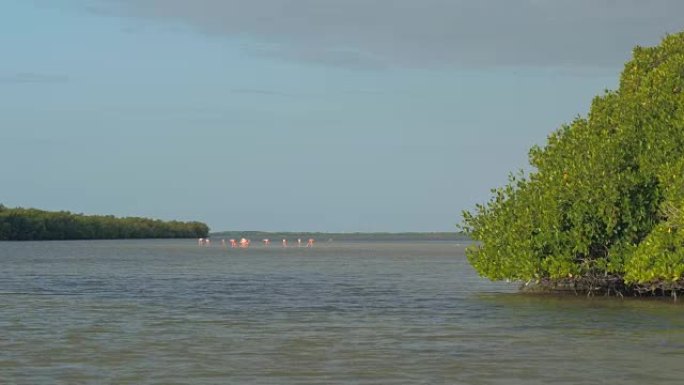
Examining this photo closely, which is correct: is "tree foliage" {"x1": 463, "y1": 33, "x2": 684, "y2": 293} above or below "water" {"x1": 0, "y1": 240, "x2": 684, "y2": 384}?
above

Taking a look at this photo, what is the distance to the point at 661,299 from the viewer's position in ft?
122

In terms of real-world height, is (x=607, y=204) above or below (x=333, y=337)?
above

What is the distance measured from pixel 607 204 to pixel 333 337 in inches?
495

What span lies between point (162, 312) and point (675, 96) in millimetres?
17404

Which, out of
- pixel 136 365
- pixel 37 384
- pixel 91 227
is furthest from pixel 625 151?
pixel 91 227

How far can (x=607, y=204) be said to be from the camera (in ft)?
118

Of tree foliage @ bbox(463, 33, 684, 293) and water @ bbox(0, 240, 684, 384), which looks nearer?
water @ bbox(0, 240, 684, 384)

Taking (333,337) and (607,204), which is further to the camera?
(607,204)

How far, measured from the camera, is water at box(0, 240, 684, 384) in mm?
20688

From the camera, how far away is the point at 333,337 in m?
27.1

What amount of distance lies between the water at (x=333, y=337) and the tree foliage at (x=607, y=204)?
3.97ft

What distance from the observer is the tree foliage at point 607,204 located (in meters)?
35.7

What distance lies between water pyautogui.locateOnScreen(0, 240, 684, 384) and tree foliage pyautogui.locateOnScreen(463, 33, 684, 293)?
1211 mm

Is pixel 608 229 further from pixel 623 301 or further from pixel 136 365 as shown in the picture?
pixel 136 365
